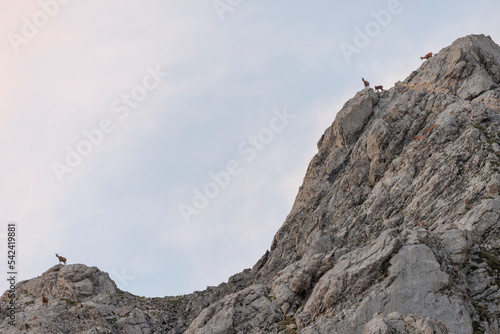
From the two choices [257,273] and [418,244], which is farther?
[257,273]

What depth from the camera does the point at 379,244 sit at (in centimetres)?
5759

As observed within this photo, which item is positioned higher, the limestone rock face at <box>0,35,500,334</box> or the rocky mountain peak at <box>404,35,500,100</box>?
the rocky mountain peak at <box>404,35,500,100</box>

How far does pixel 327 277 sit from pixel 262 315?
9.23m

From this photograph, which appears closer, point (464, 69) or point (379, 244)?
point (379, 244)

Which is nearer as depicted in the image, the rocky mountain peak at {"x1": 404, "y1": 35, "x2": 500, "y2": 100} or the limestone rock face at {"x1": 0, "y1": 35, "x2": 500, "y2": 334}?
the limestone rock face at {"x1": 0, "y1": 35, "x2": 500, "y2": 334}

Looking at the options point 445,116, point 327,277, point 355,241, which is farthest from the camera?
point 445,116

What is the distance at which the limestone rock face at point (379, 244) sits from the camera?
2051 inches

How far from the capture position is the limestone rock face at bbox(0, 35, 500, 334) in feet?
171

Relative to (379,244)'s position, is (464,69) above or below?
above

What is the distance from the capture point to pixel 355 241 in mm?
69375

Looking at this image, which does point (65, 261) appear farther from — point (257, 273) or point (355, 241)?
point (355, 241)

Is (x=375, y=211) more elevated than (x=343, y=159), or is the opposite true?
(x=343, y=159)

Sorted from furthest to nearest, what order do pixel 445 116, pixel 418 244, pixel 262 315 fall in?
pixel 445 116 → pixel 262 315 → pixel 418 244

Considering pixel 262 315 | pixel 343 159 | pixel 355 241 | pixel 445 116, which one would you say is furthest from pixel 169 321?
pixel 445 116
